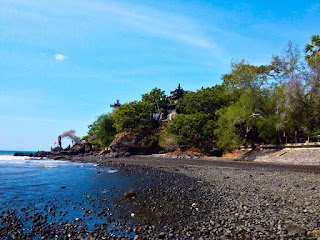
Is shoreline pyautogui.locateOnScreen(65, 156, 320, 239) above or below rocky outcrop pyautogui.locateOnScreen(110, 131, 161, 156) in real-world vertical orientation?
below

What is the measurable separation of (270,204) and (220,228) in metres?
3.24

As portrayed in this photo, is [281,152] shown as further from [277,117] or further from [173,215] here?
[173,215]

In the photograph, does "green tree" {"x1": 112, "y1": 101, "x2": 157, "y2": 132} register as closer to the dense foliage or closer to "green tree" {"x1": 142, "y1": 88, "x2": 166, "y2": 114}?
the dense foliage

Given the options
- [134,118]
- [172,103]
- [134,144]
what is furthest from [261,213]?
[172,103]

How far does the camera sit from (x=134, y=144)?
53562mm

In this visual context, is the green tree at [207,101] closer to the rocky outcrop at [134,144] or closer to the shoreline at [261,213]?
the rocky outcrop at [134,144]

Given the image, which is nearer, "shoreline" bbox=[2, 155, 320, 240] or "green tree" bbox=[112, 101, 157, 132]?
"shoreline" bbox=[2, 155, 320, 240]

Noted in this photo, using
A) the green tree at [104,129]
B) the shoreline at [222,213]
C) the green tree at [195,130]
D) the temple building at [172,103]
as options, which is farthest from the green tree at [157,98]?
the shoreline at [222,213]

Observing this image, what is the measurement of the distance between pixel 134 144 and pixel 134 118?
22.1 ft

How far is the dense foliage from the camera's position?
24503 millimetres

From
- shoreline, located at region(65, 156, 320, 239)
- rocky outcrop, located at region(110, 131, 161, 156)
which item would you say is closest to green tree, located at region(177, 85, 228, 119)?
rocky outcrop, located at region(110, 131, 161, 156)

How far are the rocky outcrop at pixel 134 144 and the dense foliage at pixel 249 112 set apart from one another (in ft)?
7.46

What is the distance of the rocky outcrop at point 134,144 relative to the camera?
2090 inches

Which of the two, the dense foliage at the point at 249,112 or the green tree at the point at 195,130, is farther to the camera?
the green tree at the point at 195,130
